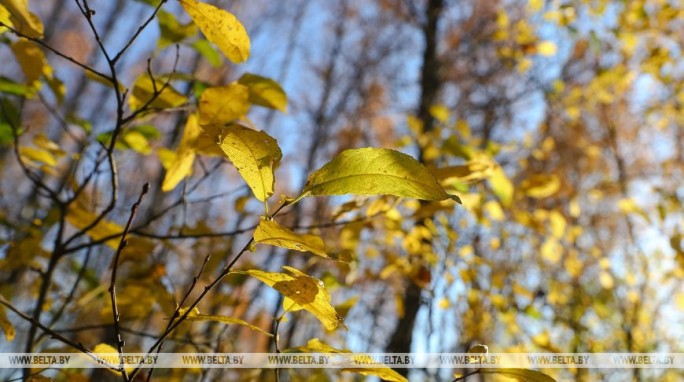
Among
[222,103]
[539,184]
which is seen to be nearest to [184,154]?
[222,103]

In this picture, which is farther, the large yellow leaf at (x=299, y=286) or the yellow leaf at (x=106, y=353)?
the yellow leaf at (x=106, y=353)

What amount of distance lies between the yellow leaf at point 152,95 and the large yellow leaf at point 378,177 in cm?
50

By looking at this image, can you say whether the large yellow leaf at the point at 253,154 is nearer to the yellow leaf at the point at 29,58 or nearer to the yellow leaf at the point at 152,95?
the yellow leaf at the point at 152,95

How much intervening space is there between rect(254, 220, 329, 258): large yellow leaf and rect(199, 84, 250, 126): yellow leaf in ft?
1.22

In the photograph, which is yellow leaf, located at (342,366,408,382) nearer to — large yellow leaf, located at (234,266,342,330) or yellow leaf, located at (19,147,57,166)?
large yellow leaf, located at (234,266,342,330)

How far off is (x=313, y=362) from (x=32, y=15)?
772 millimetres

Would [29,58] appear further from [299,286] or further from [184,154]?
[299,286]

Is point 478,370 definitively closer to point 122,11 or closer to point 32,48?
point 32,48

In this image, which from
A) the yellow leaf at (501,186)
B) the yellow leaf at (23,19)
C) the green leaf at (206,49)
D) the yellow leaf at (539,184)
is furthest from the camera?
the yellow leaf at (539,184)

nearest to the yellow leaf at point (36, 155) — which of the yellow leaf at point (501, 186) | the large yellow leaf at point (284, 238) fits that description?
the large yellow leaf at point (284, 238)

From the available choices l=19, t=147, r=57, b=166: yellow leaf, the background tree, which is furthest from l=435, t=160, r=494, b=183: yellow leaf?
l=19, t=147, r=57, b=166: yellow leaf

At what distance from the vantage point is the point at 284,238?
0.50 m

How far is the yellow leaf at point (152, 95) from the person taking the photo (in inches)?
35.5

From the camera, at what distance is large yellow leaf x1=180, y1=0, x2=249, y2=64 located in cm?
63
